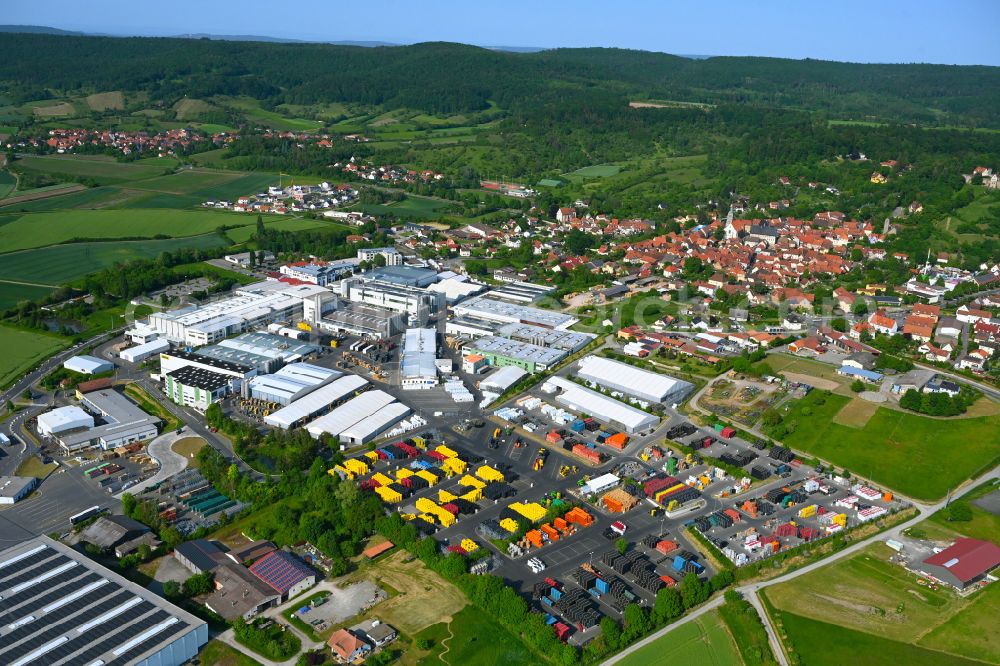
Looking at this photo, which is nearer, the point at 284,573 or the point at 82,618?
the point at 82,618

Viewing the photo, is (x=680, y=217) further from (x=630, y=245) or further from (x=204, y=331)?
(x=204, y=331)

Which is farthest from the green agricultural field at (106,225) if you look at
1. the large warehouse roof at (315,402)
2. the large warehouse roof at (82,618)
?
the large warehouse roof at (82,618)

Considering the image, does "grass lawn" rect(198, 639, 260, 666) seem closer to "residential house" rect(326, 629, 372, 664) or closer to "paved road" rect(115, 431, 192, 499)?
"residential house" rect(326, 629, 372, 664)

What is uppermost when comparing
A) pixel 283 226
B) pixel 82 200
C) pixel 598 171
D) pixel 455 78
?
pixel 455 78

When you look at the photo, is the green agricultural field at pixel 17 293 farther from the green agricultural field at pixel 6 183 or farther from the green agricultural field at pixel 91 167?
the green agricultural field at pixel 91 167

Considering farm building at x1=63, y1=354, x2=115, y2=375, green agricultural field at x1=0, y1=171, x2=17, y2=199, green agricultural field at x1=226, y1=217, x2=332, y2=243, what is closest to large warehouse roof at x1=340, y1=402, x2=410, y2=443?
farm building at x1=63, y1=354, x2=115, y2=375

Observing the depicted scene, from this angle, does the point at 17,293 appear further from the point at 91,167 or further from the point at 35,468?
the point at 91,167

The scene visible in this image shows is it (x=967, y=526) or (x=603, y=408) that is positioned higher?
(x=967, y=526)

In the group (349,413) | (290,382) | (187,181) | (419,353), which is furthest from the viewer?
(187,181)

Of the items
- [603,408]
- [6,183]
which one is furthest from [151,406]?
[6,183]
